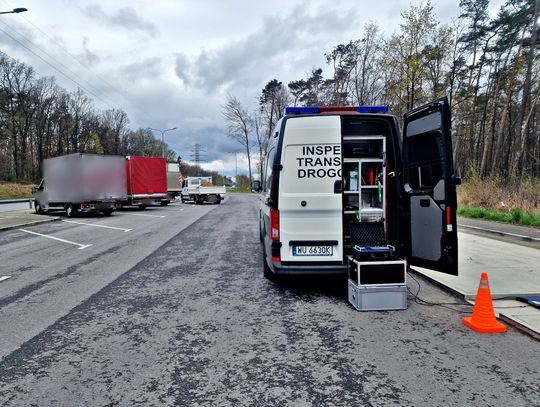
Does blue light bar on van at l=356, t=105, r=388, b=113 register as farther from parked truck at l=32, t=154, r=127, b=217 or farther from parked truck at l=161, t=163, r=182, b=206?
parked truck at l=161, t=163, r=182, b=206

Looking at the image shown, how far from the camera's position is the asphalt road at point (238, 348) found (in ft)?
9.16

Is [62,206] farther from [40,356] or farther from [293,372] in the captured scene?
[293,372]

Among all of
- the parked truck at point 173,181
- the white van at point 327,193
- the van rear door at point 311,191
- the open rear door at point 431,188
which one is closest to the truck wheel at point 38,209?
the parked truck at point 173,181

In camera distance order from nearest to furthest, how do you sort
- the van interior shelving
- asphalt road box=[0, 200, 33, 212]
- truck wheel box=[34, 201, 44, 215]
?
the van interior shelving
truck wheel box=[34, 201, 44, 215]
asphalt road box=[0, 200, 33, 212]

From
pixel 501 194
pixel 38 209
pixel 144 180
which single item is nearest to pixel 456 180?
pixel 501 194

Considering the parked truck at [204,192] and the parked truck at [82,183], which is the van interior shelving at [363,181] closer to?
the parked truck at [82,183]

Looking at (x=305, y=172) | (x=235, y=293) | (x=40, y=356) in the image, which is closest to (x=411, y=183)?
(x=305, y=172)

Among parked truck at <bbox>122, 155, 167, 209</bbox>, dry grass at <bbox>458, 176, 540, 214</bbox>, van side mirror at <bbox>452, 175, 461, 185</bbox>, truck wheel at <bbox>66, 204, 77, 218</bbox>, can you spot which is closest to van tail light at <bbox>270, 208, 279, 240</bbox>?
van side mirror at <bbox>452, 175, 461, 185</bbox>

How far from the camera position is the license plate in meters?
5.22

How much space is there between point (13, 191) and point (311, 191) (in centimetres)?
5359

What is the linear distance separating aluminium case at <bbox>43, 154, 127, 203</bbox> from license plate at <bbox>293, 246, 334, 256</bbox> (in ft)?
54.1

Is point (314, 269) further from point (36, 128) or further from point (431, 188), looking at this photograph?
point (36, 128)

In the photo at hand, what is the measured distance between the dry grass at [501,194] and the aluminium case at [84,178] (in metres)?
18.6

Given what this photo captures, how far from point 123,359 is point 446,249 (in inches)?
162
